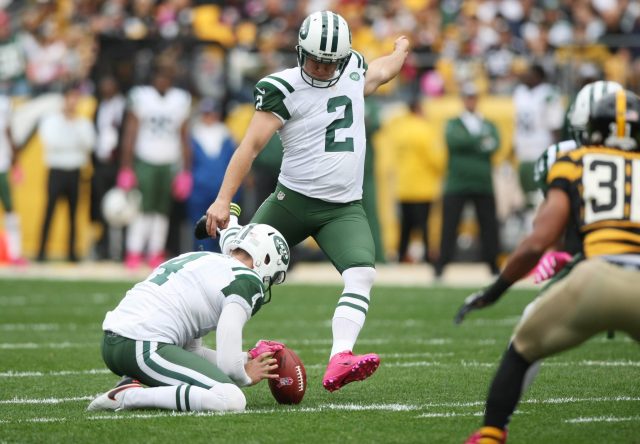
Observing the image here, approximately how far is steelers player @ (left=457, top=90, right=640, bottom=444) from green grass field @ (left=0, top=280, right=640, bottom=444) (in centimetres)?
59

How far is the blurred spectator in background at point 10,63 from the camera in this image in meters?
17.0

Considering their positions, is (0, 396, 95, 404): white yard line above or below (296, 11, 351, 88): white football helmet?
below

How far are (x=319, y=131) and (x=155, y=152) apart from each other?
883 cm

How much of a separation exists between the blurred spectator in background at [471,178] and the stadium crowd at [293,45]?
7.08 feet

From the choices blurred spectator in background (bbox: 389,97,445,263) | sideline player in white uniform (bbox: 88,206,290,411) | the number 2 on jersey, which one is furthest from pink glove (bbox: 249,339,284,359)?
blurred spectator in background (bbox: 389,97,445,263)

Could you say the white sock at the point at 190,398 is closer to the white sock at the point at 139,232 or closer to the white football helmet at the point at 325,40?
the white football helmet at the point at 325,40

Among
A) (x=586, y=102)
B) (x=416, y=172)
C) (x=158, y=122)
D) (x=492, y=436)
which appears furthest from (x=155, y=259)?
(x=492, y=436)

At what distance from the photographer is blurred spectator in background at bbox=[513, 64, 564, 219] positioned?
52.0 feet

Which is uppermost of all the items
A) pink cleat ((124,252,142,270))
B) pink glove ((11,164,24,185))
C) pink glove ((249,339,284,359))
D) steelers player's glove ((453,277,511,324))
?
steelers player's glove ((453,277,511,324))

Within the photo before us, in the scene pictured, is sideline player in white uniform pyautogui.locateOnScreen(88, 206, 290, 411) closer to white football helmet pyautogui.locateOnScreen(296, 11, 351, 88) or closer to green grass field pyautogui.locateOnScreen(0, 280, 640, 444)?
green grass field pyautogui.locateOnScreen(0, 280, 640, 444)

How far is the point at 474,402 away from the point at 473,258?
1136cm

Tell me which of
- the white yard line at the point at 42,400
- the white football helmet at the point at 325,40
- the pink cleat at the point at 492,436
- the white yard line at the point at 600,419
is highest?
the white football helmet at the point at 325,40

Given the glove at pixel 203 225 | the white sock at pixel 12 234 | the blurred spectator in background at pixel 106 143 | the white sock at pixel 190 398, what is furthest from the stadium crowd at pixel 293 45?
the white sock at pixel 190 398

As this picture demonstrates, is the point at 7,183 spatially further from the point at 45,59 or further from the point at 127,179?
the point at 45,59
